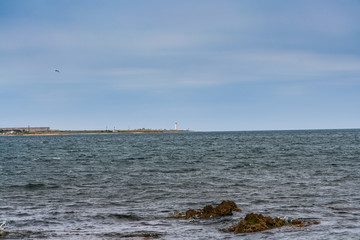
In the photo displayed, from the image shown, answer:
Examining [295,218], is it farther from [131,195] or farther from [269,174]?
[269,174]

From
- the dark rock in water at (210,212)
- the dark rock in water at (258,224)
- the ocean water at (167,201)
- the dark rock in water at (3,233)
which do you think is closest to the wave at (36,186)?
the ocean water at (167,201)

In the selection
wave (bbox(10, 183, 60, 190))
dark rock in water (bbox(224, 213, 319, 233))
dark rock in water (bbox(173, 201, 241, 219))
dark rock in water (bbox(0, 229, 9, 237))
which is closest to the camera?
dark rock in water (bbox(224, 213, 319, 233))

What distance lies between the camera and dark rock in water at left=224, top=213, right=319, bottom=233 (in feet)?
46.6

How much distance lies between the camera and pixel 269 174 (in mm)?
33156

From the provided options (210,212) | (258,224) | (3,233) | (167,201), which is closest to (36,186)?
(167,201)

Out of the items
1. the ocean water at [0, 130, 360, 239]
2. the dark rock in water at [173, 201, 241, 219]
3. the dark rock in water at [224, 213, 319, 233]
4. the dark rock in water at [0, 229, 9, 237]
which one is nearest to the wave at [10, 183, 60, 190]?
the ocean water at [0, 130, 360, 239]

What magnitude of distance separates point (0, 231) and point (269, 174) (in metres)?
22.5

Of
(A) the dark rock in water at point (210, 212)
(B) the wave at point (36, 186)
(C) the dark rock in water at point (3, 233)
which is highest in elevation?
(A) the dark rock in water at point (210, 212)

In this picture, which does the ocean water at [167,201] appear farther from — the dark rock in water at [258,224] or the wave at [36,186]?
the dark rock in water at [258,224]

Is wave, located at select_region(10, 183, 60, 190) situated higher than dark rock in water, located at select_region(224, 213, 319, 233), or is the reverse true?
dark rock in water, located at select_region(224, 213, 319, 233)

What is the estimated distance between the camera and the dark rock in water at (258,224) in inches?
560

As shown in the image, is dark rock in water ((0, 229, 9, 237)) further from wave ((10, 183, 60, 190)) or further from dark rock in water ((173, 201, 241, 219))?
wave ((10, 183, 60, 190))

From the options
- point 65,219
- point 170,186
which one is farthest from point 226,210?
point 170,186

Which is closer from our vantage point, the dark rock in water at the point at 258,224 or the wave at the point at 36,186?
the dark rock in water at the point at 258,224
